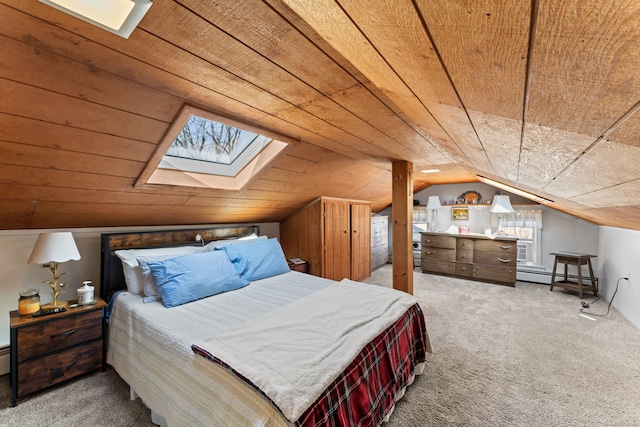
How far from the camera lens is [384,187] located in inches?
176

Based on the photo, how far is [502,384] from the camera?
1.93 m

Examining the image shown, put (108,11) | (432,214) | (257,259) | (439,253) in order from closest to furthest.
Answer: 1. (108,11)
2. (257,259)
3. (439,253)
4. (432,214)

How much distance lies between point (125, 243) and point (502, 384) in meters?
3.27

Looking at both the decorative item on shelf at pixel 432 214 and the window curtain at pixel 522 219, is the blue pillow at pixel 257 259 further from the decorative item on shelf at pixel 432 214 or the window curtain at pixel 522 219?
the window curtain at pixel 522 219

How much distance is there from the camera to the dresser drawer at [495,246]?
170 inches

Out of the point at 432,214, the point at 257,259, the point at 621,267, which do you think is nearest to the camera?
the point at 257,259

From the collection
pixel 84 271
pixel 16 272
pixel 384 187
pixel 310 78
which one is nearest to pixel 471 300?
pixel 384 187

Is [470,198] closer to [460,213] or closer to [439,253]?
[460,213]

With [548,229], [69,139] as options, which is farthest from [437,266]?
[69,139]

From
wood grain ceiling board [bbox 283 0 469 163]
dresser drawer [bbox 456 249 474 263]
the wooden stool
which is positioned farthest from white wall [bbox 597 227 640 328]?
wood grain ceiling board [bbox 283 0 469 163]

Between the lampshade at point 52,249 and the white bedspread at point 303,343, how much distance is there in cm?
134

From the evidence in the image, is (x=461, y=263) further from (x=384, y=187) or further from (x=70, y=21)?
(x=70, y=21)

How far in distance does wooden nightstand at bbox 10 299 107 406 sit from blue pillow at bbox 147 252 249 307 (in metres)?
0.55

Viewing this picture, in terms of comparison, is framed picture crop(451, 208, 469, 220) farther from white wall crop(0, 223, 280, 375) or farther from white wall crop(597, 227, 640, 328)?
white wall crop(0, 223, 280, 375)
